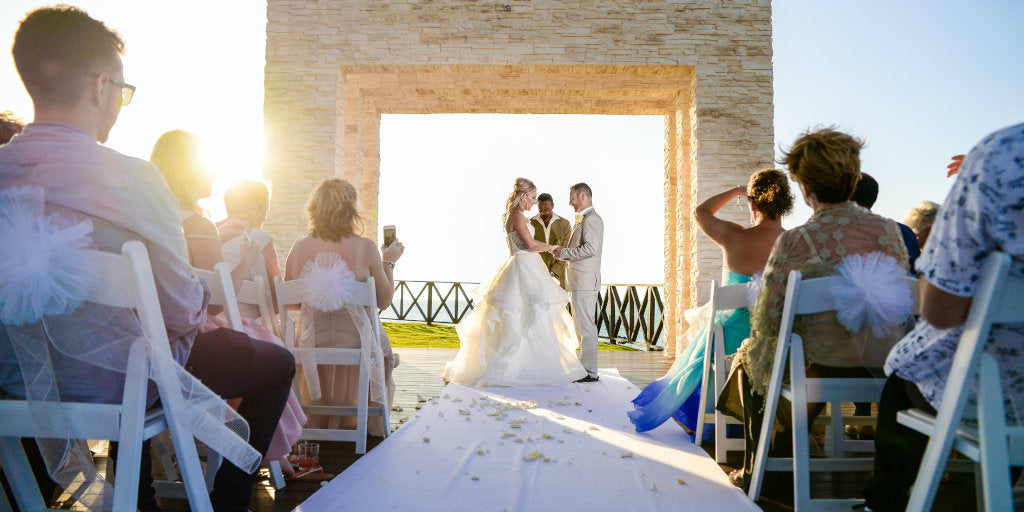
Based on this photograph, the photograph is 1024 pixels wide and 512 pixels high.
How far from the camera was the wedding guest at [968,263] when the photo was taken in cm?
125

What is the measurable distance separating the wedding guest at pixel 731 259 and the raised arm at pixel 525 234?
94.9 inches

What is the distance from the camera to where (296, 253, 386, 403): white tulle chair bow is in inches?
122

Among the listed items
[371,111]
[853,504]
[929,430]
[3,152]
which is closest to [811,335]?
[853,504]

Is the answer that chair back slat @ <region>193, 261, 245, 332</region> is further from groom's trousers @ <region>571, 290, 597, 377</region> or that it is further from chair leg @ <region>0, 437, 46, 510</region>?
groom's trousers @ <region>571, 290, 597, 377</region>

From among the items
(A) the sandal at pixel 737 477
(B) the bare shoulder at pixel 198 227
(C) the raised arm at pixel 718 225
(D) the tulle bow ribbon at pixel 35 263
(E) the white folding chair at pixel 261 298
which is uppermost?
(C) the raised arm at pixel 718 225

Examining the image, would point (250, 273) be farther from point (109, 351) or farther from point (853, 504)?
point (853, 504)

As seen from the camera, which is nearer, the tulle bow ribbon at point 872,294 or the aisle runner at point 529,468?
the tulle bow ribbon at point 872,294

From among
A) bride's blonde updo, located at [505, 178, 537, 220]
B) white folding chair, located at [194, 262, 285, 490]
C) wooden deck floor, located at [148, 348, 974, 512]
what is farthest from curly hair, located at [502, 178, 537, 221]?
white folding chair, located at [194, 262, 285, 490]

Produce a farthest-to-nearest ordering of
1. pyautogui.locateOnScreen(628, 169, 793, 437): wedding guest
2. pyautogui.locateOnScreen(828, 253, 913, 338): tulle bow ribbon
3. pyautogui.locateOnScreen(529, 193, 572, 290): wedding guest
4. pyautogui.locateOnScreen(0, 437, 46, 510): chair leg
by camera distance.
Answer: pyautogui.locateOnScreen(529, 193, 572, 290): wedding guest < pyautogui.locateOnScreen(628, 169, 793, 437): wedding guest < pyautogui.locateOnScreen(828, 253, 913, 338): tulle bow ribbon < pyautogui.locateOnScreen(0, 437, 46, 510): chair leg

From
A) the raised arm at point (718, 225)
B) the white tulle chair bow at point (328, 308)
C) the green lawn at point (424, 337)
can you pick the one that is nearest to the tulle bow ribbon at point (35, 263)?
the white tulle chair bow at point (328, 308)

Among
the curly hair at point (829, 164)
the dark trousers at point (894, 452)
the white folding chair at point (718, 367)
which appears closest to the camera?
the dark trousers at point (894, 452)

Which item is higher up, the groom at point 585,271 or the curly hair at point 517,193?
the curly hair at point 517,193

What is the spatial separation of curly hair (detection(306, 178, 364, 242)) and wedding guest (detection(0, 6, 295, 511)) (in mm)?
1711

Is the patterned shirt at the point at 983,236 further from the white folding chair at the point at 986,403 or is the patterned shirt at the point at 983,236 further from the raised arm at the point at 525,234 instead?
the raised arm at the point at 525,234
